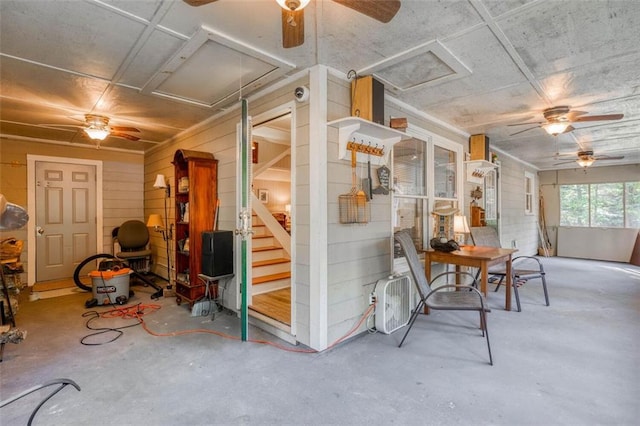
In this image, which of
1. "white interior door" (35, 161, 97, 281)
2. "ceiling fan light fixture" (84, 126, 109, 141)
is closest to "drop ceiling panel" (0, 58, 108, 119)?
"ceiling fan light fixture" (84, 126, 109, 141)

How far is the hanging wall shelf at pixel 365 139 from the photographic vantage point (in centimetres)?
270

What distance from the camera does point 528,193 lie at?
799 cm

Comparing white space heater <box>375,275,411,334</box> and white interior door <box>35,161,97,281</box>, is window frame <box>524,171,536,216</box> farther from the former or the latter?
white interior door <box>35,161,97,281</box>

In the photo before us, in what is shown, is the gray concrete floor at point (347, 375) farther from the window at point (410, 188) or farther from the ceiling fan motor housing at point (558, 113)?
the ceiling fan motor housing at point (558, 113)

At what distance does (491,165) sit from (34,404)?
19.0ft

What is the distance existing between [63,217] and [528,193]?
33.2 feet

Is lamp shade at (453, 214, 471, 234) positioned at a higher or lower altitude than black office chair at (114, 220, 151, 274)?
higher

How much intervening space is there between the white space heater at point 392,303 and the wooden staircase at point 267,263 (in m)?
1.73

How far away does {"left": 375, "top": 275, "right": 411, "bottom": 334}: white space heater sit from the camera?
9.82 ft

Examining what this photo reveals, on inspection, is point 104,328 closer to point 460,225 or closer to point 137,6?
point 137,6

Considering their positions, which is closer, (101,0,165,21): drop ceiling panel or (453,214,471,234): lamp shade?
(101,0,165,21): drop ceiling panel

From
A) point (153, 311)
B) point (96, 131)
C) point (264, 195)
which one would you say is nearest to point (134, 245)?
point (153, 311)

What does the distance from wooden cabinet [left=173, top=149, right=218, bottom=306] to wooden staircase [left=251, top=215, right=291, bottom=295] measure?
0.72m

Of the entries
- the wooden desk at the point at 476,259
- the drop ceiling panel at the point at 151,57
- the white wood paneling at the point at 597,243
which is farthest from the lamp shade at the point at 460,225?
the white wood paneling at the point at 597,243
